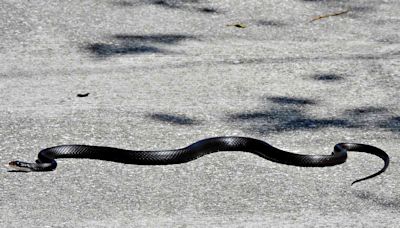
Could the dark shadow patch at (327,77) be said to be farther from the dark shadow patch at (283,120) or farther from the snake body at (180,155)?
the snake body at (180,155)

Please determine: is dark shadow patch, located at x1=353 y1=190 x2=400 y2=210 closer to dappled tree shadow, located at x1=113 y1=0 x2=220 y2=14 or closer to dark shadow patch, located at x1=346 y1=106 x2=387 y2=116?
dark shadow patch, located at x1=346 y1=106 x2=387 y2=116

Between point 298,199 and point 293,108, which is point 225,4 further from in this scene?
point 298,199

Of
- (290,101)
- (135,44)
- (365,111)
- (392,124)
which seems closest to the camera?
(392,124)

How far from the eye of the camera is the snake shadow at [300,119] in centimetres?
649

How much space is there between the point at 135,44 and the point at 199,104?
4.53 feet

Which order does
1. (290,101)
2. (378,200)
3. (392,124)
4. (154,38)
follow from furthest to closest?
1. (154,38)
2. (290,101)
3. (392,124)
4. (378,200)

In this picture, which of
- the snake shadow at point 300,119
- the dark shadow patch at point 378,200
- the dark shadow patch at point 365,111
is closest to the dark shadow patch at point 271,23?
the snake shadow at point 300,119

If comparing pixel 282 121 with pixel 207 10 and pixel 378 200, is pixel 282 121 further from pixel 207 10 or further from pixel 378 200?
pixel 207 10

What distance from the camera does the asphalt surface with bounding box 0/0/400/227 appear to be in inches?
203

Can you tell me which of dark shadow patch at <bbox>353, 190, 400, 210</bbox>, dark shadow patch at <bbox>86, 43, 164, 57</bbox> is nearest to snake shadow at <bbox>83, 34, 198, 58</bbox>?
dark shadow patch at <bbox>86, 43, 164, 57</bbox>

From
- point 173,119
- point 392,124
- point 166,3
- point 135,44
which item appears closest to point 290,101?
point 392,124

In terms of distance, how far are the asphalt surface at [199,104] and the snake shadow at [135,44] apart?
0.05ft

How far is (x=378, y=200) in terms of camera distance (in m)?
5.27

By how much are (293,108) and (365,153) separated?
94 cm
